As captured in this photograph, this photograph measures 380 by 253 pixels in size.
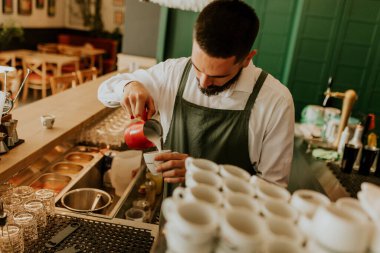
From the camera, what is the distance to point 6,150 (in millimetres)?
1672

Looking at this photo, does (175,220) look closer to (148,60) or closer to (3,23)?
(148,60)

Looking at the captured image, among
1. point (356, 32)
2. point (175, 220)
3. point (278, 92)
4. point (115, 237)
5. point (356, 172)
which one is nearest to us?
point (175, 220)

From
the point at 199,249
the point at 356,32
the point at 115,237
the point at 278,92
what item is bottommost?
the point at 115,237

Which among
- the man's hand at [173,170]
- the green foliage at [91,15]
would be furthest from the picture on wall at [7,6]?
the man's hand at [173,170]

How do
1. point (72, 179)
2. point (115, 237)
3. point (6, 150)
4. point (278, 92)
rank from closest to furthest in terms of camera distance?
point (115, 237), point (278, 92), point (6, 150), point (72, 179)

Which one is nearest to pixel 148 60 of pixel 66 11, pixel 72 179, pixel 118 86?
pixel 72 179

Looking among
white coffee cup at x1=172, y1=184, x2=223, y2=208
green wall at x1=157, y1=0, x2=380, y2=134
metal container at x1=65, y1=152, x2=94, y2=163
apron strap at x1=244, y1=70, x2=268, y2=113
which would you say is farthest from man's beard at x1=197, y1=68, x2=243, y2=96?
green wall at x1=157, y1=0, x2=380, y2=134

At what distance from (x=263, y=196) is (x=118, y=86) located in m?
1.07

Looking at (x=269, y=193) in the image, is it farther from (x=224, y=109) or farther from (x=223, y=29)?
(x=224, y=109)

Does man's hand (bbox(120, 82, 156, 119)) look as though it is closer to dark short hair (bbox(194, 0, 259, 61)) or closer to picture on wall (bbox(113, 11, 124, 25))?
dark short hair (bbox(194, 0, 259, 61))

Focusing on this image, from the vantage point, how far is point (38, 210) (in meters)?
1.42

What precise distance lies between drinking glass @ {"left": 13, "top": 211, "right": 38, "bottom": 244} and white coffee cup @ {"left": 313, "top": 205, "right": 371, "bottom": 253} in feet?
3.66

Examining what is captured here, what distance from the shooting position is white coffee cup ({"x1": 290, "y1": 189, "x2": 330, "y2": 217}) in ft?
2.35

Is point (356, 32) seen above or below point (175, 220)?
above
